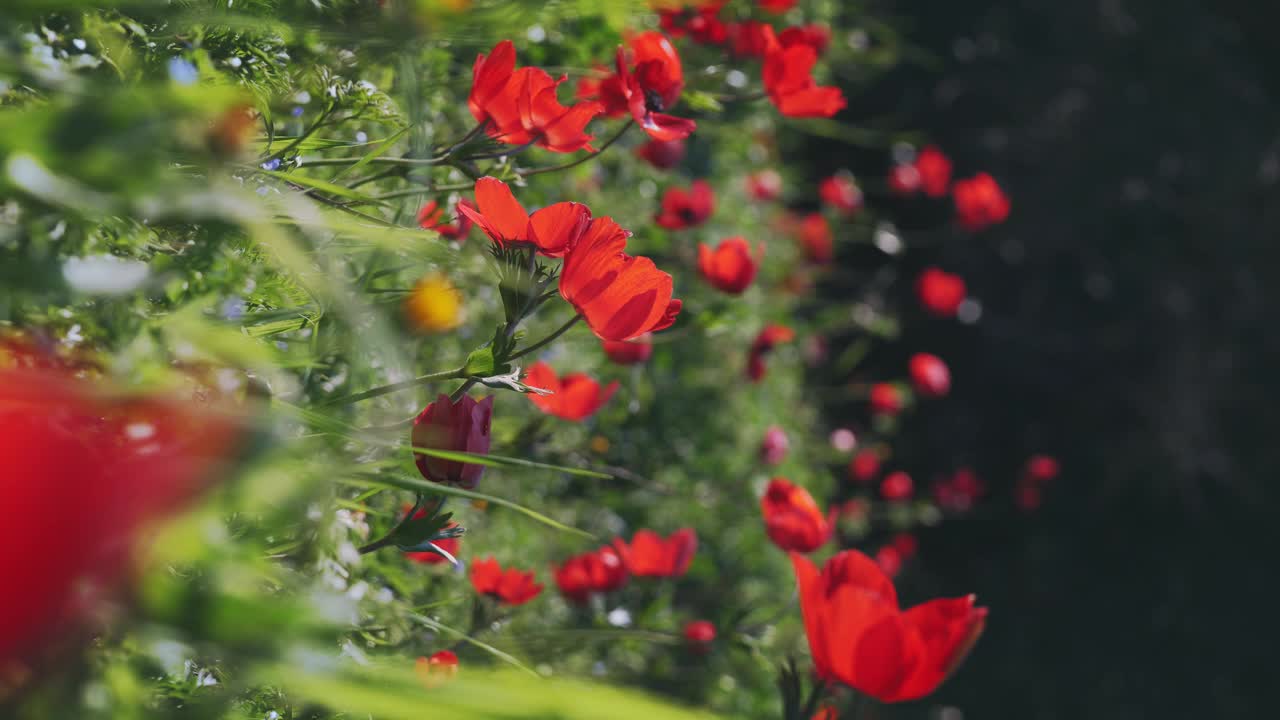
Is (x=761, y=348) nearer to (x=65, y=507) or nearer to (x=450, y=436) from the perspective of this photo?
(x=450, y=436)

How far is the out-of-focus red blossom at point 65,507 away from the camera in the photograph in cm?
15

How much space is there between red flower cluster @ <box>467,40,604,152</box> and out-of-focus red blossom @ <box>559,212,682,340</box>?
4.1 inches

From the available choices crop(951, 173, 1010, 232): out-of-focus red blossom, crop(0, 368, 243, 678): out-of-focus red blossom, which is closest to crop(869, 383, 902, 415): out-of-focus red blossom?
crop(951, 173, 1010, 232): out-of-focus red blossom

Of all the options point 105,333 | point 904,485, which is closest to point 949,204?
point 904,485

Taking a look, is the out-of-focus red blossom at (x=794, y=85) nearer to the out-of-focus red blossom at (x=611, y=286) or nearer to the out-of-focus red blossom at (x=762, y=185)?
the out-of-focus red blossom at (x=611, y=286)

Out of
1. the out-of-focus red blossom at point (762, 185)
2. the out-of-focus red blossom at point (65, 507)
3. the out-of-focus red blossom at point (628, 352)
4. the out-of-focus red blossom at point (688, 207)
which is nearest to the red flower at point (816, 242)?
the out-of-focus red blossom at point (762, 185)

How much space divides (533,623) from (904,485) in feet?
3.90

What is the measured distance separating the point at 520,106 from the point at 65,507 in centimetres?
42

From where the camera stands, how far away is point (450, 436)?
417 mm

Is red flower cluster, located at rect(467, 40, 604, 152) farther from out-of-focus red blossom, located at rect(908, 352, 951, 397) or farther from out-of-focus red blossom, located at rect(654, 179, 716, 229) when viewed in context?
out-of-focus red blossom, located at rect(908, 352, 951, 397)

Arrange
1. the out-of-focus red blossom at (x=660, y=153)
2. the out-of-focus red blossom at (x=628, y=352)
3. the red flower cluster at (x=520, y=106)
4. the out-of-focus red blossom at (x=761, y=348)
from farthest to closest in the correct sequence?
the out-of-focus red blossom at (x=761, y=348) → the out-of-focus red blossom at (x=660, y=153) → the out-of-focus red blossom at (x=628, y=352) → the red flower cluster at (x=520, y=106)

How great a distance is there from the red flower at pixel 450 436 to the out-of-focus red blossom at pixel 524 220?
3.2 inches

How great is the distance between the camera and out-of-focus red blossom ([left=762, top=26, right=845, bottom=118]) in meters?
0.76

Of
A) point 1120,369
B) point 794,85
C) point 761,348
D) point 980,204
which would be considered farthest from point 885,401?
point 794,85
